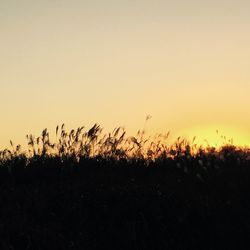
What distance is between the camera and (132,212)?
6715mm

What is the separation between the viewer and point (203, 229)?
611 centimetres

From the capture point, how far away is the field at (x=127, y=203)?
19.6 feet

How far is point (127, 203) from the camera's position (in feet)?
22.9

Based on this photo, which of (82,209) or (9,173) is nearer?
(82,209)

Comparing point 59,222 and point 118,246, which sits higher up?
point 59,222

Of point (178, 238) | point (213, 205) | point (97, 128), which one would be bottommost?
point (178, 238)

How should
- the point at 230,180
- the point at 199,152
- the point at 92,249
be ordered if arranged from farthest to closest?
1. the point at 199,152
2. the point at 230,180
3. the point at 92,249

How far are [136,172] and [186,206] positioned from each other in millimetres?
3008

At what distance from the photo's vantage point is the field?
235 inches

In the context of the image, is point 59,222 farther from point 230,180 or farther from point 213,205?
point 230,180

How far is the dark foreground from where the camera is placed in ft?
19.5

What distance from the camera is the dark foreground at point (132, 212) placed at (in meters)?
5.93

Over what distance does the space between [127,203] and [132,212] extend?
27cm

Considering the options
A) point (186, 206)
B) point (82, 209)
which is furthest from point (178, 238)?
point (82, 209)
